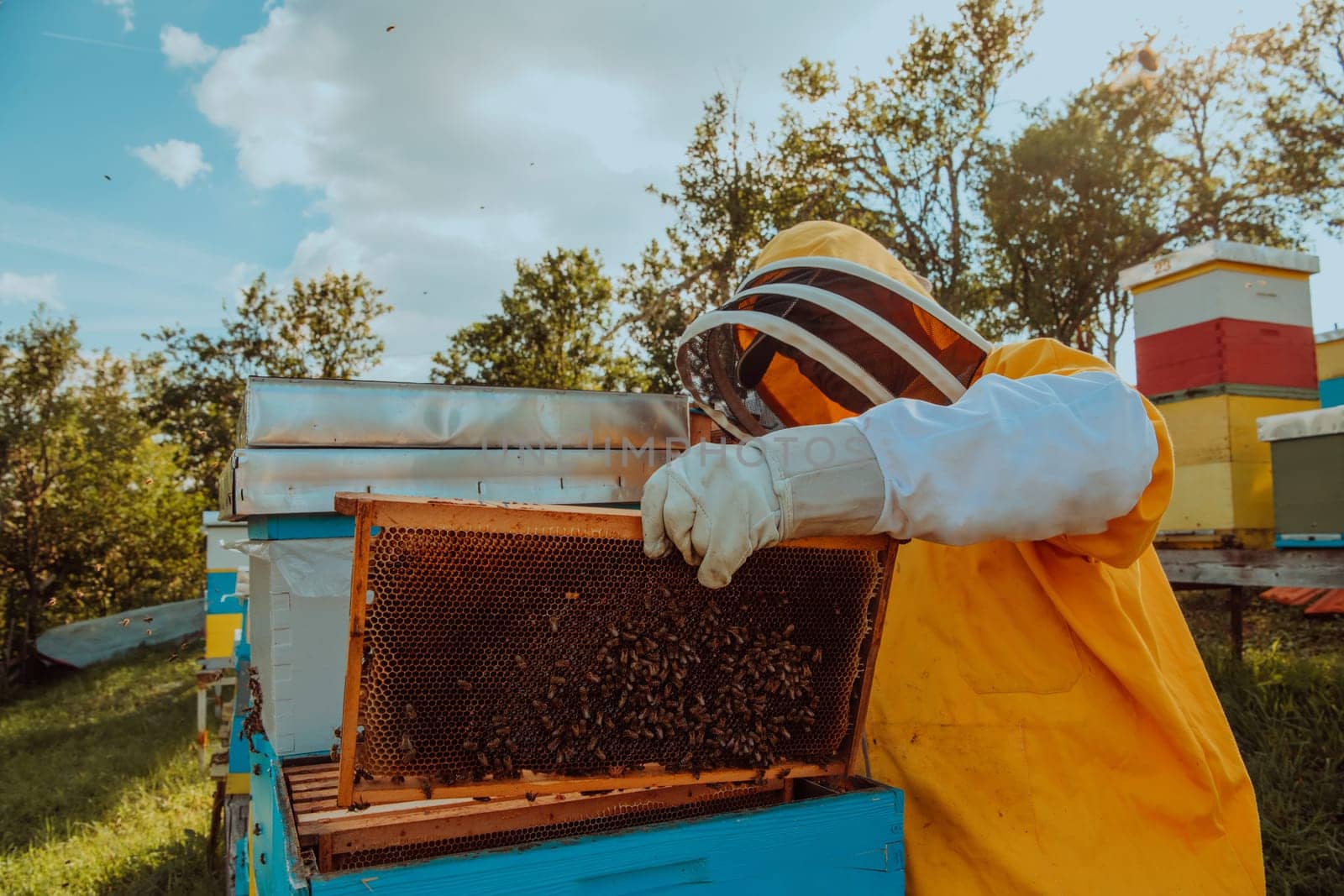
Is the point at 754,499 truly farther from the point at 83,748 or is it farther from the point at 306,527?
the point at 83,748

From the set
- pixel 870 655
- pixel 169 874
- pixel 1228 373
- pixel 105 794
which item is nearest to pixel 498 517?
pixel 870 655

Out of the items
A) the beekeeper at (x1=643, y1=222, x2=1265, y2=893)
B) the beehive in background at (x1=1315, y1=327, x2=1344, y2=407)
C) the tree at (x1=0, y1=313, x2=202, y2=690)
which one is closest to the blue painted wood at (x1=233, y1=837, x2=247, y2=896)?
the beekeeper at (x1=643, y1=222, x2=1265, y2=893)

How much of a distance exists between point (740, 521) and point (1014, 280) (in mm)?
13937

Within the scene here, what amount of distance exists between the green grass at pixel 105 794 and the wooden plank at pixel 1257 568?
6.82 m

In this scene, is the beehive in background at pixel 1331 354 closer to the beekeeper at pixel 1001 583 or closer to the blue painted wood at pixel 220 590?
the beekeeper at pixel 1001 583

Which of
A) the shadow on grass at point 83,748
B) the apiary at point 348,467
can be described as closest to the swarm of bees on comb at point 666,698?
the apiary at point 348,467

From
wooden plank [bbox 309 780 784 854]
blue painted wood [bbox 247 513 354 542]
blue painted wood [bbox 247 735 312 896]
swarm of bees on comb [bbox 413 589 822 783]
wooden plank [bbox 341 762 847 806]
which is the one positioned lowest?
blue painted wood [bbox 247 735 312 896]

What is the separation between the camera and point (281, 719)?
7.49 feet

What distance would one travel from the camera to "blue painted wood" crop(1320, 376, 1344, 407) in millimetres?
6195

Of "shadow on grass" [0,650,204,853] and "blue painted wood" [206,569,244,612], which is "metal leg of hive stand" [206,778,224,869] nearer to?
"shadow on grass" [0,650,204,853]

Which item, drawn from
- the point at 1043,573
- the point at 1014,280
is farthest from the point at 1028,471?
the point at 1014,280

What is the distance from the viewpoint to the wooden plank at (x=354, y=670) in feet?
4.27

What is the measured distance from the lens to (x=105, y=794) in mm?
8508

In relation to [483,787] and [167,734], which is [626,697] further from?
[167,734]
